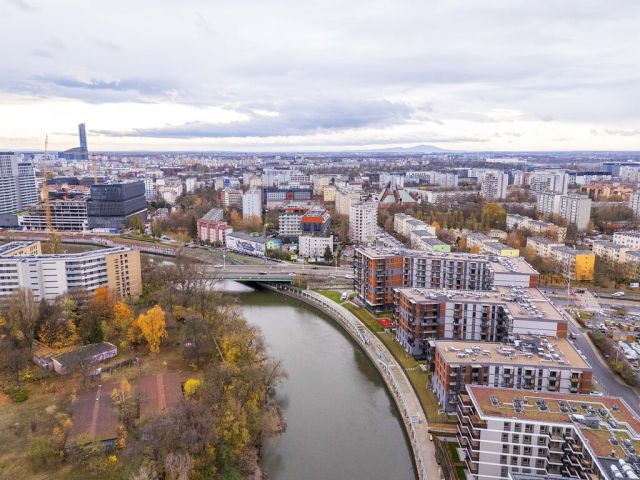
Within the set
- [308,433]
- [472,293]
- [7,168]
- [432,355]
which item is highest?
[7,168]

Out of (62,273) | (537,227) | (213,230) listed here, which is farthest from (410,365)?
(213,230)

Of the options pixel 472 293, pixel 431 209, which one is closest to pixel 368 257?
pixel 472 293

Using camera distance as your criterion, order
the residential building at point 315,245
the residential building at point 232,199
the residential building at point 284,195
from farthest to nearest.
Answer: the residential building at point 284,195
the residential building at point 232,199
the residential building at point 315,245

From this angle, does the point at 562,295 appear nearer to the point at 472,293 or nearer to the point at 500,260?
the point at 500,260

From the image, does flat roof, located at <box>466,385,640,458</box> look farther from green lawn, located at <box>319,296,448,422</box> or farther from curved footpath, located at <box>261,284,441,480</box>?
green lawn, located at <box>319,296,448,422</box>

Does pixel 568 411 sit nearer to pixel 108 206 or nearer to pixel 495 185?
pixel 108 206

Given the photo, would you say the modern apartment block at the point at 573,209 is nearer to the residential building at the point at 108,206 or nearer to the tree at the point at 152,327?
the tree at the point at 152,327

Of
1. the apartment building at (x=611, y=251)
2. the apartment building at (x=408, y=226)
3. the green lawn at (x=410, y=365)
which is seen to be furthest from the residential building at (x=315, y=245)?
the apartment building at (x=611, y=251)
